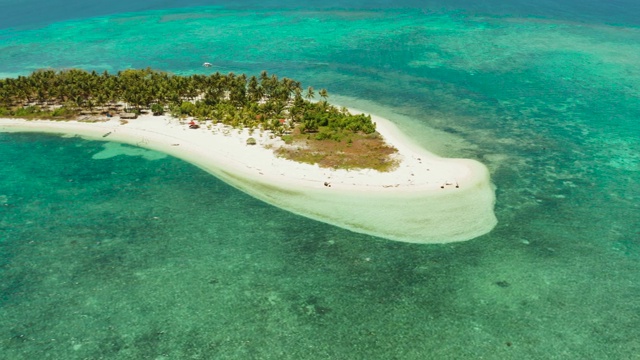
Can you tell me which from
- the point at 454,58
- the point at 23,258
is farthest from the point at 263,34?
the point at 23,258

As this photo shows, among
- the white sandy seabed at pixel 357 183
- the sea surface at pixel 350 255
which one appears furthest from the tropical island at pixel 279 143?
the sea surface at pixel 350 255

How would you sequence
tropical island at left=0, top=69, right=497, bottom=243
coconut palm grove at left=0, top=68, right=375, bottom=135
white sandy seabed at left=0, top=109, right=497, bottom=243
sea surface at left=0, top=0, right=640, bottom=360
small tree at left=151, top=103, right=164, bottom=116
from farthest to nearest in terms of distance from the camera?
small tree at left=151, top=103, right=164, bottom=116 → coconut palm grove at left=0, top=68, right=375, bottom=135 → tropical island at left=0, top=69, right=497, bottom=243 → white sandy seabed at left=0, top=109, right=497, bottom=243 → sea surface at left=0, top=0, right=640, bottom=360

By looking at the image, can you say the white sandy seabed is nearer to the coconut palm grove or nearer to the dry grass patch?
the dry grass patch

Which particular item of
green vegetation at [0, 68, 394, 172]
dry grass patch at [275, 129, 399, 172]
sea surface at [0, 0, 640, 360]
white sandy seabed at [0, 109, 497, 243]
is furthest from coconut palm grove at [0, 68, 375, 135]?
sea surface at [0, 0, 640, 360]

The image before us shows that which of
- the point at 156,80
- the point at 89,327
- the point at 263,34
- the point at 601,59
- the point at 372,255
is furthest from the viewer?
the point at 263,34

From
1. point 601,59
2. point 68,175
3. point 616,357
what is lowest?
point 616,357

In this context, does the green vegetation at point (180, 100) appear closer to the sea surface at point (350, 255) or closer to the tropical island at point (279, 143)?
the tropical island at point (279, 143)

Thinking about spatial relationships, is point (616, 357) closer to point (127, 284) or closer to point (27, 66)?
point (127, 284)

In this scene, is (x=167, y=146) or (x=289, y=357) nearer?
(x=289, y=357)
